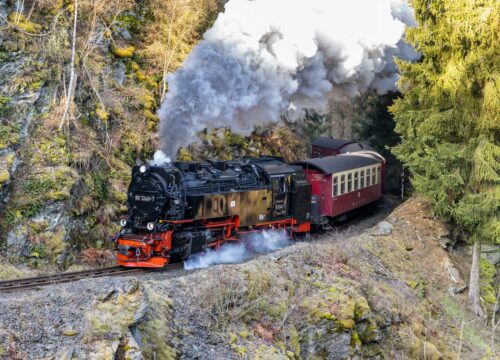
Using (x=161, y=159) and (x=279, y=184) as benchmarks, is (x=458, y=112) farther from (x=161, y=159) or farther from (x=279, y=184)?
(x=161, y=159)

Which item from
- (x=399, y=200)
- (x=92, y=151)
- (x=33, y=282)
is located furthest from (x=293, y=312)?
(x=399, y=200)

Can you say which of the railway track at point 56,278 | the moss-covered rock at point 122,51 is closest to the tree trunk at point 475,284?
the railway track at point 56,278

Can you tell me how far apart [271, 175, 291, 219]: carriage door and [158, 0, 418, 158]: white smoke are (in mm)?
1809

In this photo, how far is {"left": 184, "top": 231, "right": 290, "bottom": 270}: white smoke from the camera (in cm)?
1328

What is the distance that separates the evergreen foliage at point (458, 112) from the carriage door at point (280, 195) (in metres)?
3.56

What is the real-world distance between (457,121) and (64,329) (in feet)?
38.7

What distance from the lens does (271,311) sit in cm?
1012

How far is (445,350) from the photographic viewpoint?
40.8 ft

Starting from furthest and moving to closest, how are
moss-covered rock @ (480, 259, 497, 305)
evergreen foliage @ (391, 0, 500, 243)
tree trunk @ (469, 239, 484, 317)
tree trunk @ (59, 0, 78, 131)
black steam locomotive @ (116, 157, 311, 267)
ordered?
tree trunk @ (59, 0, 78, 131), moss-covered rock @ (480, 259, 497, 305), tree trunk @ (469, 239, 484, 317), evergreen foliage @ (391, 0, 500, 243), black steam locomotive @ (116, 157, 311, 267)

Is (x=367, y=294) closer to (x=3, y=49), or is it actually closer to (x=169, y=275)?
(x=169, y=275)

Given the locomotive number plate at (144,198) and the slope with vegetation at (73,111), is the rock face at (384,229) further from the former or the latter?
the slope with vegetation at (73,111)

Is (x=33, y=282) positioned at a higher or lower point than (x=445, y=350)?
higher

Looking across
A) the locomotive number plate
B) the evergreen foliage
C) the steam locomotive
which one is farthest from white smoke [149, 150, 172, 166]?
the evergreen foliage

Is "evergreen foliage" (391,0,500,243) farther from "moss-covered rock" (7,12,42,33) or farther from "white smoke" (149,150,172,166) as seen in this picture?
"moss-covered rock" (7,12,42,33)
